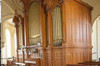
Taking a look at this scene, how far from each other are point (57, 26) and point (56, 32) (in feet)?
0.88

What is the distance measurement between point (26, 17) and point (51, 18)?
5.66 ft

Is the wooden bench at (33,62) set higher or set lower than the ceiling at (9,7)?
lower

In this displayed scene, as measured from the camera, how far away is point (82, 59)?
677 centimetres

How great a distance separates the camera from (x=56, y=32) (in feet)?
20.0

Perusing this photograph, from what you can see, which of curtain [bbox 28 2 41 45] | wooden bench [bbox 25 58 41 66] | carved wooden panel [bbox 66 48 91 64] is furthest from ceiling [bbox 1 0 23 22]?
carved wooden panel [bbox 66 48 91 64]

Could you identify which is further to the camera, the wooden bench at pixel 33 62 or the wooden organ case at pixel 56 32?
the wooden bench at pixel 33 62

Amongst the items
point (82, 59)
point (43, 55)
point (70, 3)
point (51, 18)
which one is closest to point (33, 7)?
point (51, 18)

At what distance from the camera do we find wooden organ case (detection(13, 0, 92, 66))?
586 cm

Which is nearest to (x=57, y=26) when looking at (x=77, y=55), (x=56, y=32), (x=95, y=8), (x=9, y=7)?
(x=56, y=32)

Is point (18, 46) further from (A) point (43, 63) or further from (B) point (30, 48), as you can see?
(A) point (43, 63)

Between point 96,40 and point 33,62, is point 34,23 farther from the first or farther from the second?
point 96,40

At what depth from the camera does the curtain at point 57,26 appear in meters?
5.99

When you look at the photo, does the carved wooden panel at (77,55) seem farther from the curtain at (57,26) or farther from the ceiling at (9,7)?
the ceiling at (9,7)

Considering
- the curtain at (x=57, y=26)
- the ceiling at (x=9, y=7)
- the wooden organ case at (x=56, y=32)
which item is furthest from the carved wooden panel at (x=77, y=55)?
the ceiling at (x=9, y=7)
